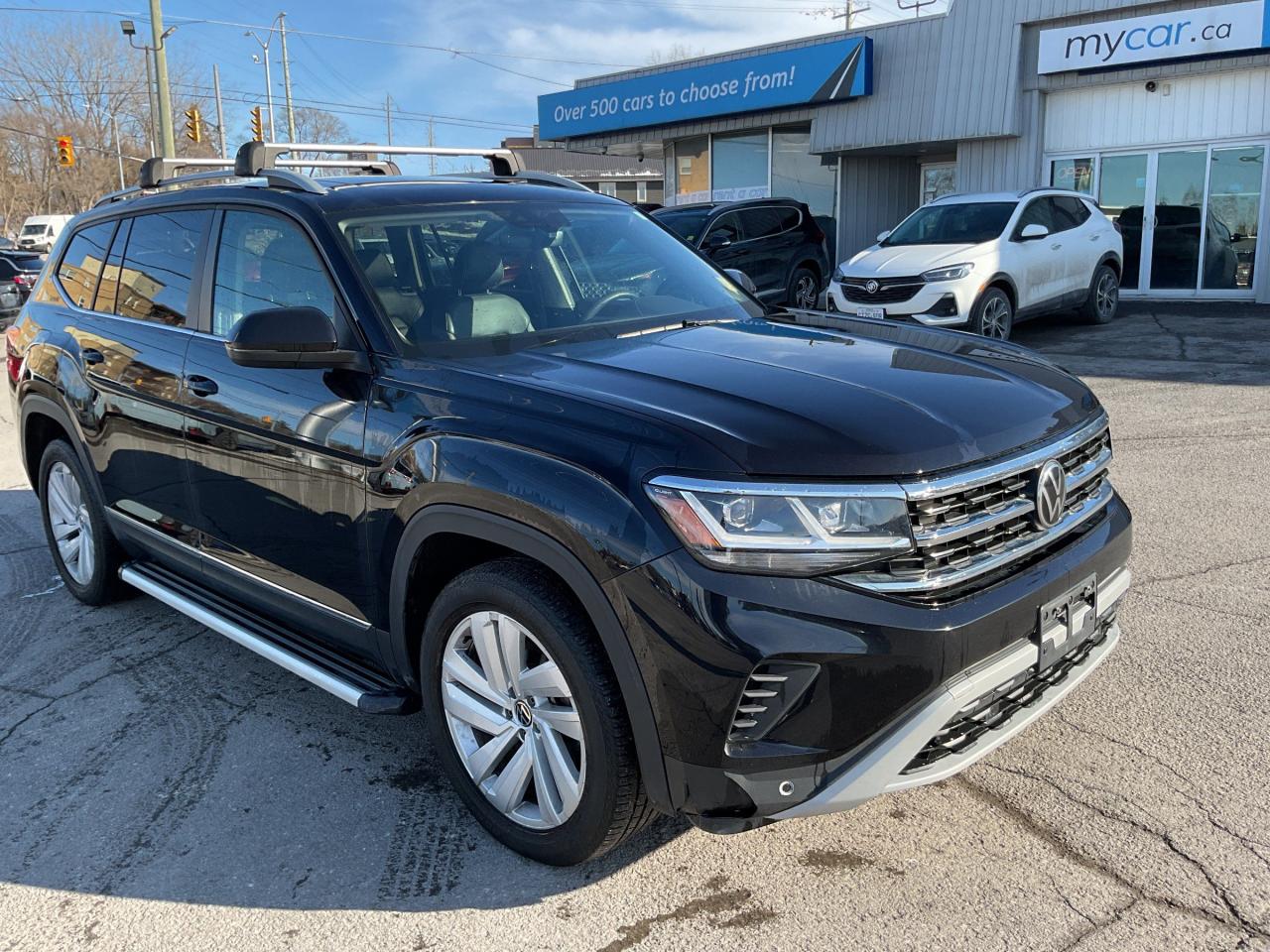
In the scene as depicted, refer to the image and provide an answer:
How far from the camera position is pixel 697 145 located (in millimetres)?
23766

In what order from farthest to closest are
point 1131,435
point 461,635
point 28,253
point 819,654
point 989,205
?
point 28,253, point 989,205, point 1131,435, point 461,635, point 819,654

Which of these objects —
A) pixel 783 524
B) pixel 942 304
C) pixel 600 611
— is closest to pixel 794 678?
pixel 783 524

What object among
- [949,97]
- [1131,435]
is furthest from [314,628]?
[949,97]

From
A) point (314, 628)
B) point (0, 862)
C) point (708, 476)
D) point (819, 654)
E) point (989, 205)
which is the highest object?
point (989, 205)

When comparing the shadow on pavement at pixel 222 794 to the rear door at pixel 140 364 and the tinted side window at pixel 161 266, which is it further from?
the tinted side window at pixel 161 266

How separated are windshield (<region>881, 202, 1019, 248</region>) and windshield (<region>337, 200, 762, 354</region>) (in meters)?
8.67

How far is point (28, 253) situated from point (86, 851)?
21649mm

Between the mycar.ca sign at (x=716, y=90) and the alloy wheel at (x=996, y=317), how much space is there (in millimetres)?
9279

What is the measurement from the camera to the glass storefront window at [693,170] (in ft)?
77.2

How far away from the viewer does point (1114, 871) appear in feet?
9.18

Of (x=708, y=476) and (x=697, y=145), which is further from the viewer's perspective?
(x=697, y=145)

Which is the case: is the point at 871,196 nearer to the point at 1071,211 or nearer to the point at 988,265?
the point at 1071,211

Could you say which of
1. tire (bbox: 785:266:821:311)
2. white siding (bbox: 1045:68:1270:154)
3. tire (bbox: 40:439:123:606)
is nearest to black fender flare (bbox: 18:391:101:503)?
tire (bbox: 40:439:123:606)

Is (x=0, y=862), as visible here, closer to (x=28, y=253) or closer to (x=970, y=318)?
(x=970, y=318)
